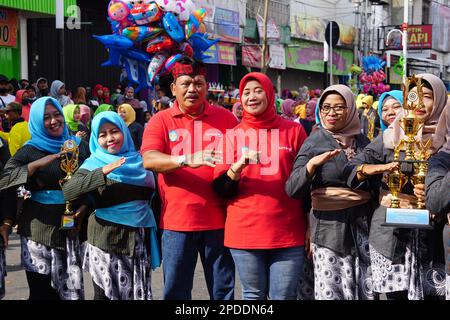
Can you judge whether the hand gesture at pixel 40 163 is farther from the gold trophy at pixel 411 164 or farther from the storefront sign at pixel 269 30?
the storefront sign at pixel 269 30

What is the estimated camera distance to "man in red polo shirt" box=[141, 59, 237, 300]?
488 cm

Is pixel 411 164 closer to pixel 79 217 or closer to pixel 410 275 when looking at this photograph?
pixel 410 275

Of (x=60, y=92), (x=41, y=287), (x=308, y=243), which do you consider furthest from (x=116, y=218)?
(x=60, y=92)

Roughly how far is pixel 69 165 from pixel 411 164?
90.3 inches

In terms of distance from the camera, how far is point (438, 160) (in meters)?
4.19

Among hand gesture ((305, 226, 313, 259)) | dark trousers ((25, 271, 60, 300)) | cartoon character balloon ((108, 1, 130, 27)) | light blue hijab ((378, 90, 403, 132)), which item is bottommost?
dark trousers ((25, 271, 60, 300))

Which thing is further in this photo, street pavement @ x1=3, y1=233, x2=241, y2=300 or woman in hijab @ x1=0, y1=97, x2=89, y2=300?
street pavement @ x1=3, y1=233, x2=241, y2=300

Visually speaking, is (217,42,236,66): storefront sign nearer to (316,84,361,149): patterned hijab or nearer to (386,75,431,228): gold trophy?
(316,84,361,149): patterned hijab

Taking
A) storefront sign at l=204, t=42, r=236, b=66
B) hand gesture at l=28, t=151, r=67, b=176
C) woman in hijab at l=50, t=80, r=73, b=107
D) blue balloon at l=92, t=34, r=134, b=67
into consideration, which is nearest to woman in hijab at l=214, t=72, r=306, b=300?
hand gesture at l=28, t=151, r=67, b=176

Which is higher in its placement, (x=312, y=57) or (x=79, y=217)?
(x=312, y=57)

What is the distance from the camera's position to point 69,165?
17.5 ft

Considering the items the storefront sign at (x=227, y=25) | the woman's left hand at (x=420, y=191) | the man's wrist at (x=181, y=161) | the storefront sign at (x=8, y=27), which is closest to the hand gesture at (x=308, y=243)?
the woman's left hand at (x=420, y=191)

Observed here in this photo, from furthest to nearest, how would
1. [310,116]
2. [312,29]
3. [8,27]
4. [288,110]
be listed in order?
1. [312,29]
2. [8,27]
3. [288,110]
4. [310,116]

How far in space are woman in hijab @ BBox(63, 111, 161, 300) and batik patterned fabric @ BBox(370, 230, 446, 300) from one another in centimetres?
156
